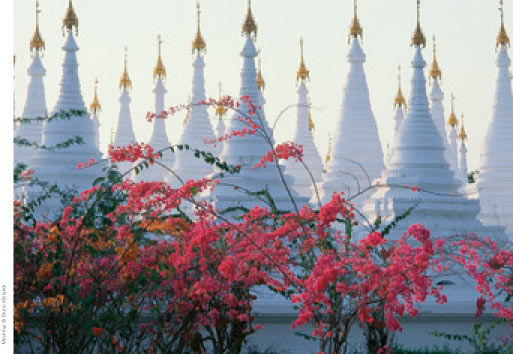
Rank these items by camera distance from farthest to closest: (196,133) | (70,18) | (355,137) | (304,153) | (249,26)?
(304,153), (196,133), (355,137), (70,18), (249,26)

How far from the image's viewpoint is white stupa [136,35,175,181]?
3912cm

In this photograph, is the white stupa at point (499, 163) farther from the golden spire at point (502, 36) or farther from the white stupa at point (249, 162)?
the white stupa at point (249, 162)

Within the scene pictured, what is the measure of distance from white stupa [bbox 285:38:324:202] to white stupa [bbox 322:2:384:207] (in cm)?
202

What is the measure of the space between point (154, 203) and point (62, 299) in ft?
6.65

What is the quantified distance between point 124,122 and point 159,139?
14.1 feet

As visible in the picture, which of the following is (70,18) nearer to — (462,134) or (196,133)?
(196,133)

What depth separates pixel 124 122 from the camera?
45.1 meters

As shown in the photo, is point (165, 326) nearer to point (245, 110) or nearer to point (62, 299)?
point (62, 299)

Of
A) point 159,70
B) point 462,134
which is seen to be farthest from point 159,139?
point 462,134

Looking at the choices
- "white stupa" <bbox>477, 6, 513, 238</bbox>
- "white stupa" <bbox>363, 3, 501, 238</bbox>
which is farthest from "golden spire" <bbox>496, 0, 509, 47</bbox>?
"white stupa" <bbox>363, 3, 501, 238</bbox>

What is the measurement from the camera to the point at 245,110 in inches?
1120

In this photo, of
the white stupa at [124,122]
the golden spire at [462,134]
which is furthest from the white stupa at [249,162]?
the golden spire at [462,134]

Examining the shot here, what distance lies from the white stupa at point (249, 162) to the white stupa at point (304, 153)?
6856 mm

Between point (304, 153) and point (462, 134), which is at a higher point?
point (462, 134)
